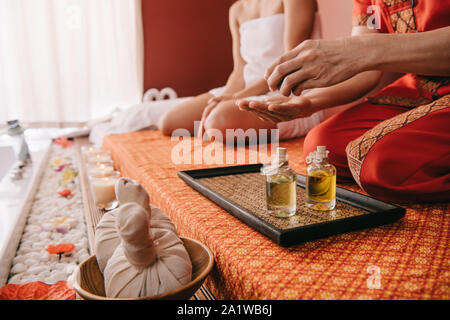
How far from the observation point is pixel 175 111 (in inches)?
93.3

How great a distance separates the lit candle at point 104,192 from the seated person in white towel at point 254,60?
670 millimetres

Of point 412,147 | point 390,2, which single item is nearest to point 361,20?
point 390,2

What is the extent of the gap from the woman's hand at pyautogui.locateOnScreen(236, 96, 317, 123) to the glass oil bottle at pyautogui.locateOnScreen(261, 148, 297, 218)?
0.39 meters

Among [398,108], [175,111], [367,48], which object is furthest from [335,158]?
[175,111]

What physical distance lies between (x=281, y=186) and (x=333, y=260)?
0.61ft

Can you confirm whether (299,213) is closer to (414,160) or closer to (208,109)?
(414,160)

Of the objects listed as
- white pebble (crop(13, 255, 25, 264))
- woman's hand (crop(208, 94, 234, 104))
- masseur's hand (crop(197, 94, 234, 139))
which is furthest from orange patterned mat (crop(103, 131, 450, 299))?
woman's hand (crop(208, 94, 234, 104))

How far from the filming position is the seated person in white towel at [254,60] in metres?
1.86

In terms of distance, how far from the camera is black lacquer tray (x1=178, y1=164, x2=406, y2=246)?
2.29 ft

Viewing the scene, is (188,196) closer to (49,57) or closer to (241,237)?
(241,237)

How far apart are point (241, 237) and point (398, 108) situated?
805 mm

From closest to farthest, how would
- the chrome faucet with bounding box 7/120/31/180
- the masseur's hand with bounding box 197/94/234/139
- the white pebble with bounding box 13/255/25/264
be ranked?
the white pebble with bounding box 13/255/25/264 → the masseur's hand with bounding box 197/94/234/139 → the chrome faucet with bounding box 7/120/31/180

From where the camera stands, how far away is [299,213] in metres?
0.80

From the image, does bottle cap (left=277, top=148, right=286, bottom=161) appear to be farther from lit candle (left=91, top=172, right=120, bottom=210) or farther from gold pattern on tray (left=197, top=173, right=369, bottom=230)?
lit candle (left=91, top=172, right=120, bottom=210)
